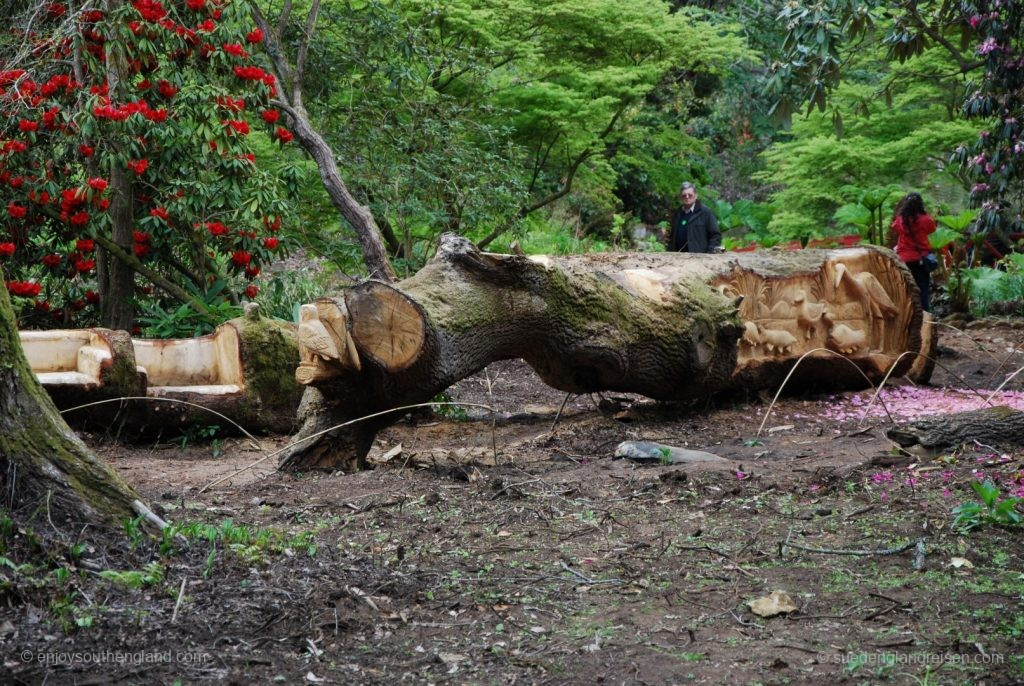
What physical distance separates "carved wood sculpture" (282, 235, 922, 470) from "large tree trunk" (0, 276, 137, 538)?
182 centimetres

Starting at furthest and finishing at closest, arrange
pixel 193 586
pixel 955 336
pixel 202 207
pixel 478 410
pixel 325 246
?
pixel 955 336
pixel 325 246
pixel 478 410
pixel 202 207
pixel 193 586

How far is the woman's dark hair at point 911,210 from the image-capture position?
973 cm

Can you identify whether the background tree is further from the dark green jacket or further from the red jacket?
the dark green jacket

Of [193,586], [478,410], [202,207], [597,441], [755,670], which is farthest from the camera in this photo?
[478,410]

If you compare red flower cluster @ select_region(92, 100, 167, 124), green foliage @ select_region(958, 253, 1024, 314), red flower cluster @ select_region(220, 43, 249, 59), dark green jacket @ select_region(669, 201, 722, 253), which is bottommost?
green foliage @ select_region(958, 253, 1024, 314)

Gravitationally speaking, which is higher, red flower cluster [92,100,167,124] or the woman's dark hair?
red flower cluster [92,100,167,124]

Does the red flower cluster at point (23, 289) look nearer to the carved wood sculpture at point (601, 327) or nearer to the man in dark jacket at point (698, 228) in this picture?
the carved wood sculpture at point (601, 327)

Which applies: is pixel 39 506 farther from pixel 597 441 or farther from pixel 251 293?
pixel 251 293

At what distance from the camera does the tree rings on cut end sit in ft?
16.9

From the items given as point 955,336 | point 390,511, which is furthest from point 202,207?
point 955,336

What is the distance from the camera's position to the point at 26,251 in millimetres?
8039

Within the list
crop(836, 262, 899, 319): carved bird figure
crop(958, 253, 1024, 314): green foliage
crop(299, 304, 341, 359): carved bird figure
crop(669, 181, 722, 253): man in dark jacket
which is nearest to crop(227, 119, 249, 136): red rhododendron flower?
crop(299, 304, 341, 359): carved bird figure

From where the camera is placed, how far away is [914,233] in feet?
31.9

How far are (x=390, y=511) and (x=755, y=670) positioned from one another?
6.98 ft
